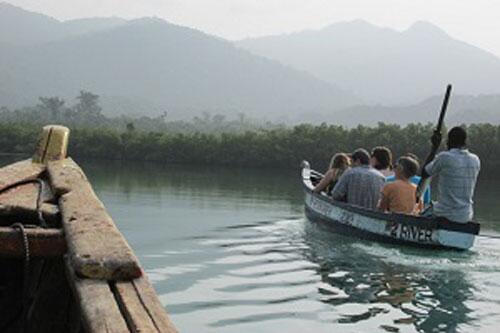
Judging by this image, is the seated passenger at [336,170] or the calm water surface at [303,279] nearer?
the calm water surface at [303,279]

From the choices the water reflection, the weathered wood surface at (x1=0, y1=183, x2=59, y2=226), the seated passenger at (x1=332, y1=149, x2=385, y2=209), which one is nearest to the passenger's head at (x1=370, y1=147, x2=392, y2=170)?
the seated passenger at (x1=332, y1=149, x2=385, y2=209)

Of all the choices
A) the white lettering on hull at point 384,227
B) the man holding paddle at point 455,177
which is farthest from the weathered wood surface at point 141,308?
the white lettering on hull at point 384,227

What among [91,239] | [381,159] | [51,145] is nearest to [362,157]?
[381,159]

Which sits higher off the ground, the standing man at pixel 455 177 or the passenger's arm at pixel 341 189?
the standing man at pixel 455 177

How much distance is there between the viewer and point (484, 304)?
24.4ft

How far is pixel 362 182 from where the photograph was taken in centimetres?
1134

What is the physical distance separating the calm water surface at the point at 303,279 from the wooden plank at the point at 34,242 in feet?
10.2

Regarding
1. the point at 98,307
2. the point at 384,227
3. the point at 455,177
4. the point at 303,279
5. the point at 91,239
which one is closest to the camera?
the point at 98,307

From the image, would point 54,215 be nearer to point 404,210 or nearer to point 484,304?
point 484,304

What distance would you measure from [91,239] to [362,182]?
8564mm

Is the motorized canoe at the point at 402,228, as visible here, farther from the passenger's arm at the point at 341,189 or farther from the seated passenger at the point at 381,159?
the seated passenger at the point at 381,159

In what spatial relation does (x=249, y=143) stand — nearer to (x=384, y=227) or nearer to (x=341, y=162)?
(x=341, y=162)

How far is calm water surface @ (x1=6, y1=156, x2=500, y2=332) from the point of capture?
22.0 ft

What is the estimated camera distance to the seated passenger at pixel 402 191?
1045 cm
